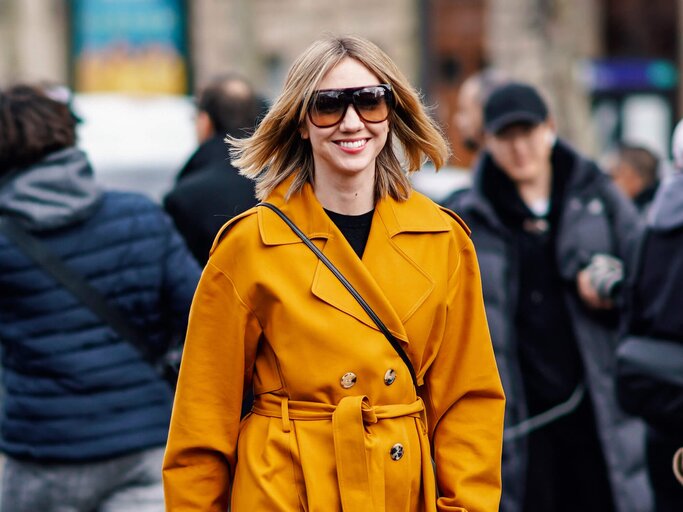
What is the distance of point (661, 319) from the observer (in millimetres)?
4051

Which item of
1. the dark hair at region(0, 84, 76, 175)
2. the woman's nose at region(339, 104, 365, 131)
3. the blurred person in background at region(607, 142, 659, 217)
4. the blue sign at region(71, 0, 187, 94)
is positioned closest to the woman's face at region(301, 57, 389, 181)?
the woman's nose at region(339, 104, 365, 131)

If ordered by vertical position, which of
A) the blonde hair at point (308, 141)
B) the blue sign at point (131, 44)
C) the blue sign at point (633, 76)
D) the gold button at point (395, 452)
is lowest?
the blue sign at point (131, 44)

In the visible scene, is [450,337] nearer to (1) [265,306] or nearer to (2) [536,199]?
(1) [265,306]

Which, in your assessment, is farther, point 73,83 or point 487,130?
point 73,83

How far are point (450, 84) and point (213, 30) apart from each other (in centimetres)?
480

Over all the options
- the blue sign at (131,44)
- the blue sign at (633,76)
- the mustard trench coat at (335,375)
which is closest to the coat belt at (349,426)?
the mustard trench coat at (335,375)

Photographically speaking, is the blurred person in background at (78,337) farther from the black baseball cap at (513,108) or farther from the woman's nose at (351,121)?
the black baseball cap at (513,108)

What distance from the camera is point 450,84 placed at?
1988 cm

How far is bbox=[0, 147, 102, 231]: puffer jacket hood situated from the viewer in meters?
4.23

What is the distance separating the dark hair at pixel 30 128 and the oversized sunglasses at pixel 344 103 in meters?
1.56

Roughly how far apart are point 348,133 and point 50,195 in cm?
152

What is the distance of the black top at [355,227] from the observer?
3.17m

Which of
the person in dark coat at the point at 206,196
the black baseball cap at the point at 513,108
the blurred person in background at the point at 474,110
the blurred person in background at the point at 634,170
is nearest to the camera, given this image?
the person in dark coat at the point at 206,196

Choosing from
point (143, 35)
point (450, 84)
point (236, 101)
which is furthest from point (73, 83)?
point (236, 101)
